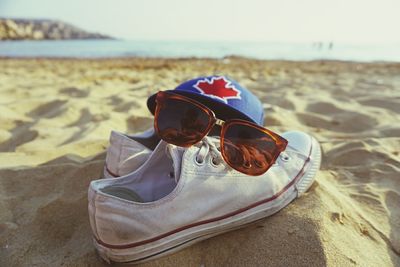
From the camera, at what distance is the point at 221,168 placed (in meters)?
1.08

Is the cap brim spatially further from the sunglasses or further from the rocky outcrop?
the rocky outcrop

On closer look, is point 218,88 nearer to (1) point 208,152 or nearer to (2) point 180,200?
(1) point 208,152

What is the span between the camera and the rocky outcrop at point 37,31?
38.3 metres

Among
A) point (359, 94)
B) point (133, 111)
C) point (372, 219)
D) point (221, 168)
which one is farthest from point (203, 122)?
point (359, 94)

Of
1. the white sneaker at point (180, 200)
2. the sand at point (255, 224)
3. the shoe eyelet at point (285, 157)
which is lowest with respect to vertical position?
the sand at point (255, 224)

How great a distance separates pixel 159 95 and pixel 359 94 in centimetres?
265

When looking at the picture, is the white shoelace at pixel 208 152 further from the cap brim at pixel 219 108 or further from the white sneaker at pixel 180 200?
the cap brim at pixel 219 108

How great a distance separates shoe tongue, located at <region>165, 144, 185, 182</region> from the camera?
3.35 feet

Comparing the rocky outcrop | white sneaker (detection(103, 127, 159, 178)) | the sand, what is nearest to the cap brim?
white sneaker (detection(103, 127, 159, 178))

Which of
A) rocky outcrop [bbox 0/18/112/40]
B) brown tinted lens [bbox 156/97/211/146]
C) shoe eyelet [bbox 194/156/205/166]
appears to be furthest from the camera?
rocky outcrop [bbox 0/18/112/40]

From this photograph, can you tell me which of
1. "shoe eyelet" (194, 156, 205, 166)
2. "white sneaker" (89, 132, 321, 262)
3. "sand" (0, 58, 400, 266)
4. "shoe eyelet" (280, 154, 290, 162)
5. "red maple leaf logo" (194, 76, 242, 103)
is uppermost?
"red maple leaf logo" (194, 76, 242, 103)

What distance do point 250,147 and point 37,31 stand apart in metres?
54.0

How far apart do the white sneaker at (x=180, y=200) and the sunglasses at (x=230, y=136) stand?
0.10 feet

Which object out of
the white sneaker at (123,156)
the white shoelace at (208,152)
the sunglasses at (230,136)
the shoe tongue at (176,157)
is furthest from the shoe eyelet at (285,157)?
the white sneaker at (123,156)
